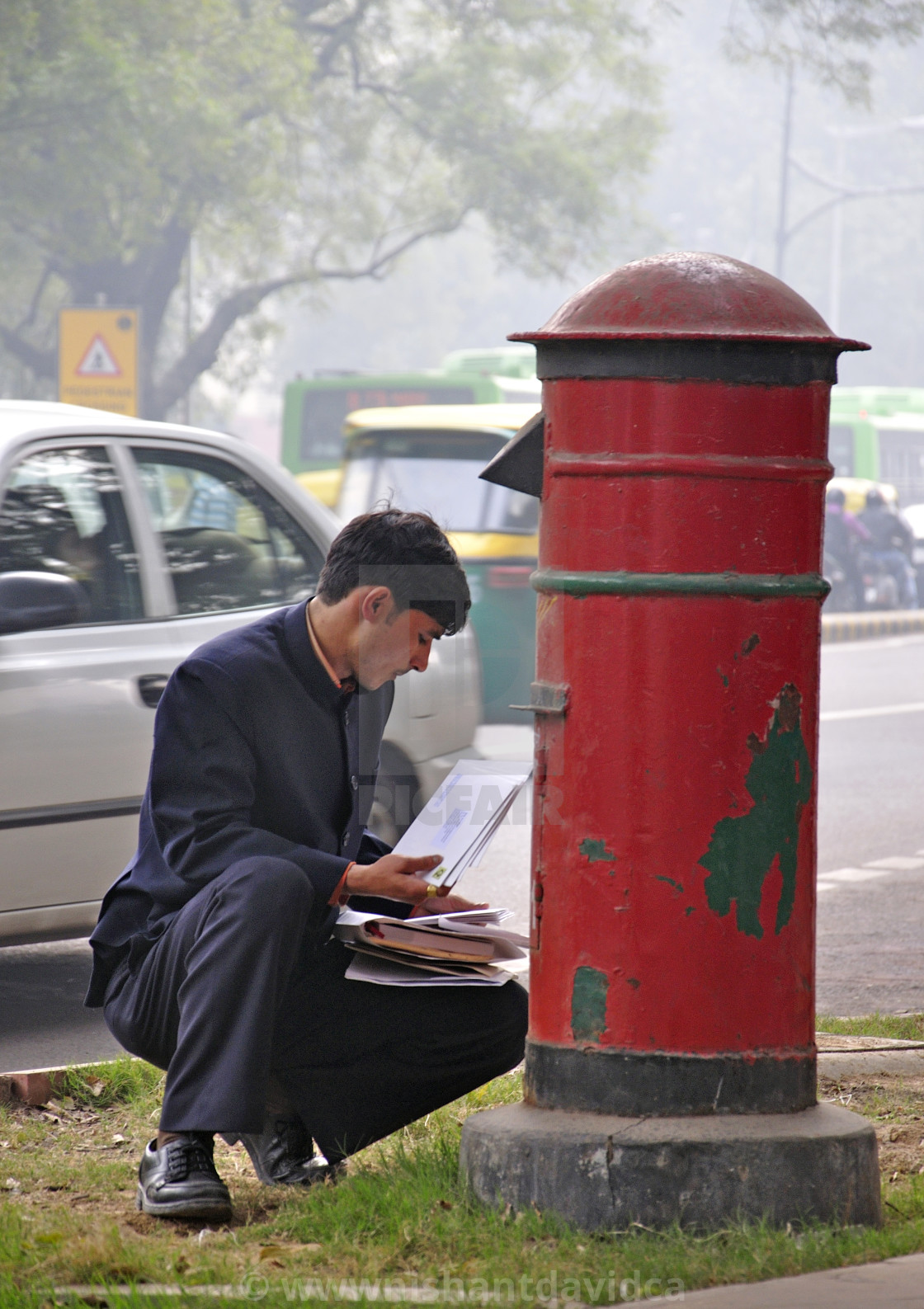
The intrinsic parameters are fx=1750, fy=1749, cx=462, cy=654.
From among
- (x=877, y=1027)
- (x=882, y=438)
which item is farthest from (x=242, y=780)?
(x=882, y=438)

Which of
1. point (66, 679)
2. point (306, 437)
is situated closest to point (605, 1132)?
point (66, 679)

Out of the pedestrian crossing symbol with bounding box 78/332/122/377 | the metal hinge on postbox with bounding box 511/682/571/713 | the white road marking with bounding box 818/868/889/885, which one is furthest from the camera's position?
the pedestrian crossing symbol with bounding box 78/332/122/377

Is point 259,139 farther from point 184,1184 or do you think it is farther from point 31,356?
point 184,1184

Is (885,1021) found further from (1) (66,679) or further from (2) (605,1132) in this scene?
(1) (66,679)

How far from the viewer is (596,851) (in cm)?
287

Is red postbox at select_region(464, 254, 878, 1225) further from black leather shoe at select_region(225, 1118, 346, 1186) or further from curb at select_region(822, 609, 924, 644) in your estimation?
curb at select_region(822, 609, 924, 644)

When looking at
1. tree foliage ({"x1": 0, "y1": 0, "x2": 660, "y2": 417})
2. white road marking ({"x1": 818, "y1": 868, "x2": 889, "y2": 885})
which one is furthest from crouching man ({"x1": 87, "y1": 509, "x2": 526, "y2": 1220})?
tree foliage ({"x1": 0, "y1": 0, "x2": 660, "y2": 417})

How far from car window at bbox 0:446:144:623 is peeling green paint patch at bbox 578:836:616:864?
2437 millimetres

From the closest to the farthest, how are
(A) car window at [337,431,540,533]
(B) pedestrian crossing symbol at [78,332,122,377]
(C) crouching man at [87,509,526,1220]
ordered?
1. (C) crouching man at [87,509,526,1220]
2. (A) car window at [337,431,540,533]
3. (B) pedestrian crossing symbol at [78,332,122,377]

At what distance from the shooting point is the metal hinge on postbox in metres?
2.92

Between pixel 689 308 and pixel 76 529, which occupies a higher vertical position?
pixel 689 308

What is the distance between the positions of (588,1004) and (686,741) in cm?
48

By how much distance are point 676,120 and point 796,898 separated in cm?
7343

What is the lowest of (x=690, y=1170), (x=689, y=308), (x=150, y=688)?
(x=690, y=1170)
